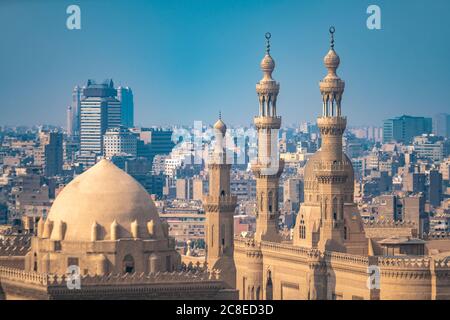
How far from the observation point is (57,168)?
7849 inches

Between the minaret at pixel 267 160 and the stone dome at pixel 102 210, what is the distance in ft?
46.7

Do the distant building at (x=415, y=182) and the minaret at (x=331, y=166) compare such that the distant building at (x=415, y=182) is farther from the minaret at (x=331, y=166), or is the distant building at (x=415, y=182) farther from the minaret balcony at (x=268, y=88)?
the minaret at (x=331, y=166)

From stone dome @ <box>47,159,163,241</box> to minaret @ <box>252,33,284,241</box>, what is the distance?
1423 centimetres

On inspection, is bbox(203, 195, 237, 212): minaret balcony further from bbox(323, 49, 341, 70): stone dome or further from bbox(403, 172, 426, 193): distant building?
bbox(403, 172, 426, 193): distant building

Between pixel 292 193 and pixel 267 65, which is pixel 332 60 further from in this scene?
pixel 292 193

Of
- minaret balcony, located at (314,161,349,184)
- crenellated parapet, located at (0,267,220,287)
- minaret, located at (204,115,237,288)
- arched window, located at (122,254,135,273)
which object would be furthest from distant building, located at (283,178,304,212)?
arched window, located at (122,254,135,273)

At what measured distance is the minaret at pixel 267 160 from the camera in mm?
100438

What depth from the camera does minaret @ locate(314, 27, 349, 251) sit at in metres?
94.4

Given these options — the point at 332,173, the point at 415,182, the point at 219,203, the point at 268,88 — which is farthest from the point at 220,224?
the point at 415,182

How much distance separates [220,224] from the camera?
96500mm

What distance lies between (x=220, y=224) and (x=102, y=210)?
38.5 feet

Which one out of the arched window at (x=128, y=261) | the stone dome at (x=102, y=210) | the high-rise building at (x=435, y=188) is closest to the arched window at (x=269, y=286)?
the stone dome at (x=102, y=210)
